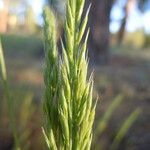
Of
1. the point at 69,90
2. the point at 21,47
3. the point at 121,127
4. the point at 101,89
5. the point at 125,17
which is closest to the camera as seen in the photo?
the point at 69,90

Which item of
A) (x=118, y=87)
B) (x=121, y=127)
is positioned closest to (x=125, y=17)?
(x=118, y=87)

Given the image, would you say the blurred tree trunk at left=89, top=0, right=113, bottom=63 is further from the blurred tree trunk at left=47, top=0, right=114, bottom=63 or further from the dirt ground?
the dirt ground

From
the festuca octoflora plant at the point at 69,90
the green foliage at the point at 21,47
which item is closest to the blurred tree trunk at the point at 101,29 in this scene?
the green foliage at the point at 21,47

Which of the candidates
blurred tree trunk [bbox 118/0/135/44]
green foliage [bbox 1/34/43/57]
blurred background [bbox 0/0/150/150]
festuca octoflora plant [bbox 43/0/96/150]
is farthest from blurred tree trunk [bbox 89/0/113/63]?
blurred tree trunk [bbox 118/0/135/44]

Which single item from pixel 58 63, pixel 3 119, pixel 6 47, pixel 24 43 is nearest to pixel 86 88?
pixel 58 63

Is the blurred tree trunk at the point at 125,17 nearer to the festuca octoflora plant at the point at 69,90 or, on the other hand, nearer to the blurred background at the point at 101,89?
the blurred background at the point at 101,89

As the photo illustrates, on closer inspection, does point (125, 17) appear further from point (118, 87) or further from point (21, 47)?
point (118, 87)
